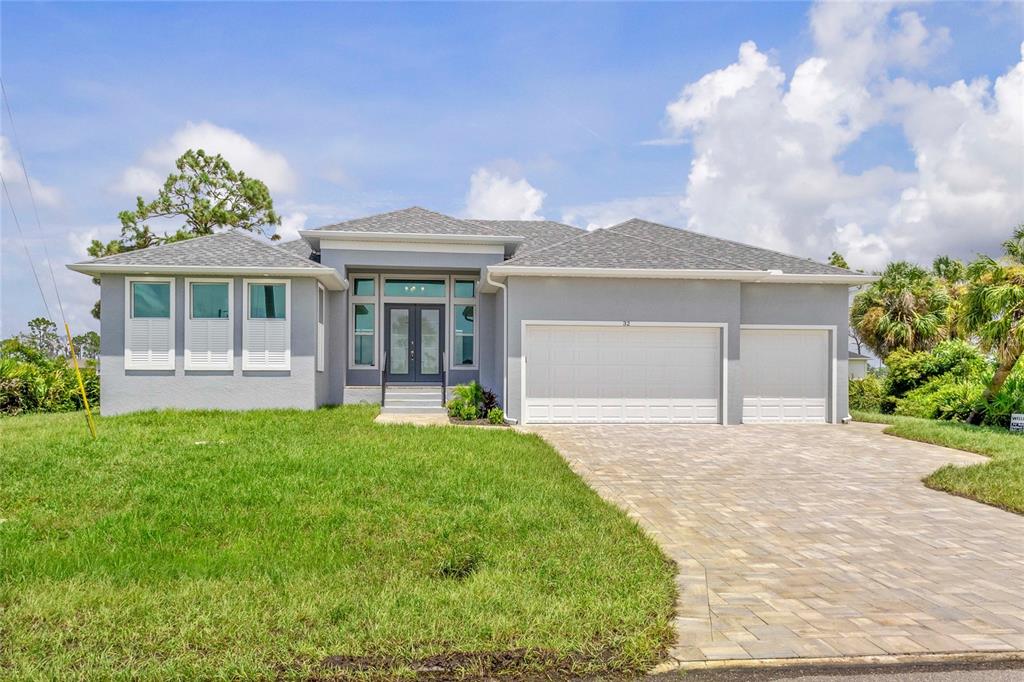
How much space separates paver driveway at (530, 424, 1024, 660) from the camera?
415 cm

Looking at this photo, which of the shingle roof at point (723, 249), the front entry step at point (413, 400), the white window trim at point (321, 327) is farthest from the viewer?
the front entry step at point (413, 400)

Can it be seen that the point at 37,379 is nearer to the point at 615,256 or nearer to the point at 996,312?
the point at 615,256

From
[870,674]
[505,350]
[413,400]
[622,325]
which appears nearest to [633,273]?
[622,325]

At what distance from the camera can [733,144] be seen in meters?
17.7

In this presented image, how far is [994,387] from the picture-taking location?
1485 cm

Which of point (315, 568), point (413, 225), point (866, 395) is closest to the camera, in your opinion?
point (315, 568)

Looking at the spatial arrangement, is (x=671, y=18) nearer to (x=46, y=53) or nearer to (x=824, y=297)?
(x=824, y=297)

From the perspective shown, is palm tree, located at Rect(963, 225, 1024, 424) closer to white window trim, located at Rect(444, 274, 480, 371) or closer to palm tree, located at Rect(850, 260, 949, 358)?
palm tree, located at Rect(850, 260, 949, 358)

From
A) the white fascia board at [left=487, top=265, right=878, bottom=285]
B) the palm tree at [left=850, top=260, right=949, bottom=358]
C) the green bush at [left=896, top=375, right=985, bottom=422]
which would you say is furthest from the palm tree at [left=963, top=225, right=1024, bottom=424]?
the palm tree at [left=850, top=260, right=949, bottom=358]

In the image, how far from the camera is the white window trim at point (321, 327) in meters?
15.9

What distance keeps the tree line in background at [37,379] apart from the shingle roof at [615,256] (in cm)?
1271

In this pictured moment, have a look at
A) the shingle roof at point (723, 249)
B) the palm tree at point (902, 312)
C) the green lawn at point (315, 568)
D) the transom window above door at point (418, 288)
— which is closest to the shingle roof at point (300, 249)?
the transom window above door at point (418, 288)

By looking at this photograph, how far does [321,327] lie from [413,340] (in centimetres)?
325

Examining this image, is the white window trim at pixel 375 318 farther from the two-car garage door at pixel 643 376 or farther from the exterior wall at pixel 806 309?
the exterior wall at pixel 806 309
